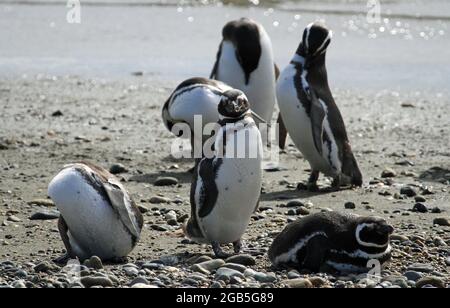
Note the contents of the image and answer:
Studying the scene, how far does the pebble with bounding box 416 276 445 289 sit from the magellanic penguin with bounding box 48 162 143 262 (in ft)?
5.88

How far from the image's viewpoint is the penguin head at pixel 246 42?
1087cm

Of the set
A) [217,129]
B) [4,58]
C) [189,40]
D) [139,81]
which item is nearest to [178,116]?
[217,129]

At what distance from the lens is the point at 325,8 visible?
74.9 ft

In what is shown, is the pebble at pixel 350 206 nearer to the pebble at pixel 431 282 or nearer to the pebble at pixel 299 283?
the pebble at pixel 431 282

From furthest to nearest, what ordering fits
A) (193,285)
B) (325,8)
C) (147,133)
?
(325,8)
(147,133)
(193,285)

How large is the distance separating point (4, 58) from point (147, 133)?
18.0 ft

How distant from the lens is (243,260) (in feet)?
22.2

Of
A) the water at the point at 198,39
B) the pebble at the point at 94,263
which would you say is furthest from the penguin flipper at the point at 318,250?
the water at the point at 198,39

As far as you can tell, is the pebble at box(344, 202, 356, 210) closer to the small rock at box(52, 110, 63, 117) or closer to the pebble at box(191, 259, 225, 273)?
the pebble at box(191, 259, 225, 273)

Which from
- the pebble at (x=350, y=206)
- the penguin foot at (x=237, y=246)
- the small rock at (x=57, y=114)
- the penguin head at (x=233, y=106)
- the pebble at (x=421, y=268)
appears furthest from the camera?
the small rock at (x=57, y=114)

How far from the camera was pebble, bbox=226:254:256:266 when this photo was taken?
676 centimetres

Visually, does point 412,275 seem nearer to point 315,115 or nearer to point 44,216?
point 44,216

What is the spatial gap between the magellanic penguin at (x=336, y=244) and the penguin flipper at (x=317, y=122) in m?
2.88

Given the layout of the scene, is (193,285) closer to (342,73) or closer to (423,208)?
(423,208)
